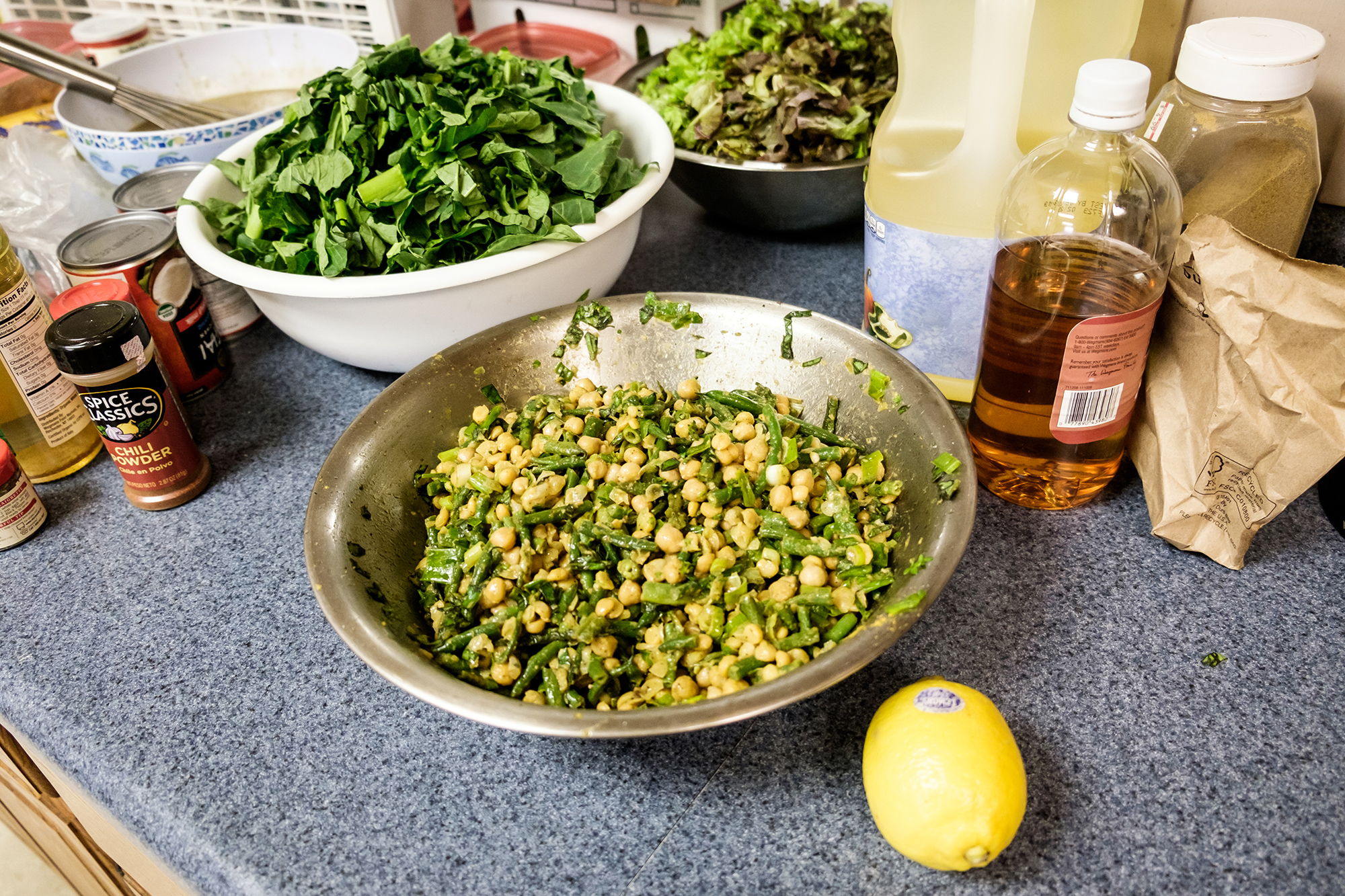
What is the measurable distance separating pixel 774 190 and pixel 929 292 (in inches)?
16.2

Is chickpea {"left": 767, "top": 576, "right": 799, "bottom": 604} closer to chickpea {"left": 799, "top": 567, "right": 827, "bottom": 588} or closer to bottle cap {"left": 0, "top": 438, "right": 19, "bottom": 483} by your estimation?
chickpea {"left": 799, "top": 567, "right": 827, "bottom": 588}

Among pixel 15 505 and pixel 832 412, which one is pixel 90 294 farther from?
pixel 832 412

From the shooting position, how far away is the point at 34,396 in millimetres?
1183

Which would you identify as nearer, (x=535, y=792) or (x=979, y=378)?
(x=535, y=792)

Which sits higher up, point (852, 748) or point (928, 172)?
point (928, 172)

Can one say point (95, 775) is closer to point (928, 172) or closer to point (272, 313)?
point (272, 313)

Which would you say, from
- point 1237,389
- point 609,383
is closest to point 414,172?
point 609,383

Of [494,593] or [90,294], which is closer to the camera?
[494,593]

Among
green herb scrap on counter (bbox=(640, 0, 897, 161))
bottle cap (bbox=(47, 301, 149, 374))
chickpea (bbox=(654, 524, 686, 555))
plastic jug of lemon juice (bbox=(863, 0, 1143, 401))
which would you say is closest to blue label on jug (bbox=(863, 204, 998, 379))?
plastic jug of lemon juice (bbox=(863, 0, 1143, 401))

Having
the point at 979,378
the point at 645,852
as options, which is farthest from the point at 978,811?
the point at 979,378

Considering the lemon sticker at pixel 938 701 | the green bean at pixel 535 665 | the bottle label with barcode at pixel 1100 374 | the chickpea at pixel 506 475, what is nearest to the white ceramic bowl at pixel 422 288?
the chickpea at pixel 506 475

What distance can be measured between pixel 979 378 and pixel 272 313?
95 cm

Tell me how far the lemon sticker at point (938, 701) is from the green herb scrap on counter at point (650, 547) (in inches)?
3.4

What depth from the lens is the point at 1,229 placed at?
114cm
